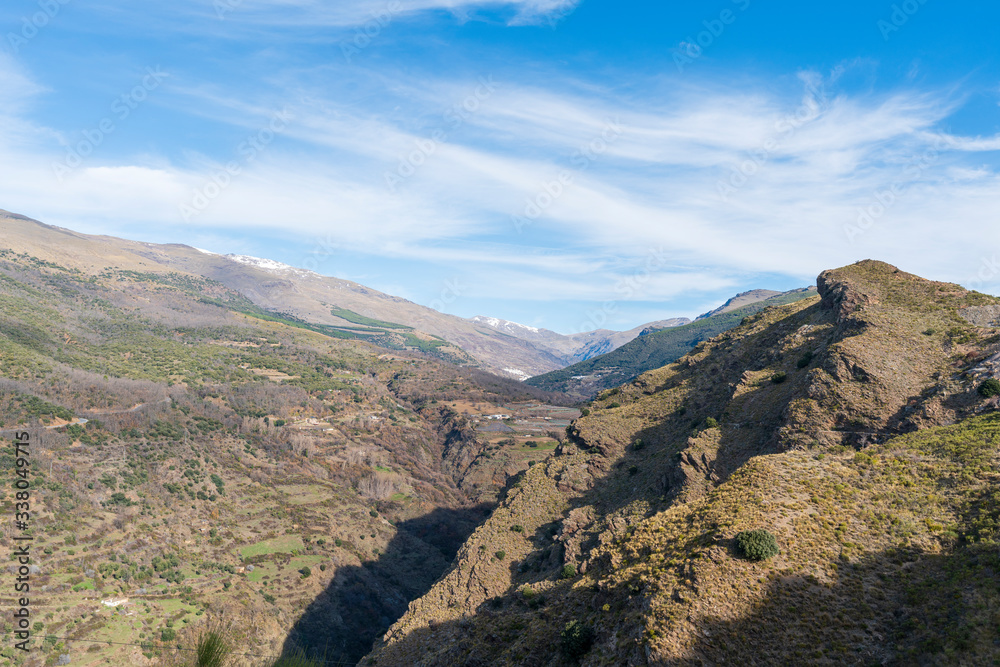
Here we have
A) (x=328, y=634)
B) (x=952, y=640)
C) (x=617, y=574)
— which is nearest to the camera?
(x=952, y=640)

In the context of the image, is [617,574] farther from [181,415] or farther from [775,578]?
[181,415]

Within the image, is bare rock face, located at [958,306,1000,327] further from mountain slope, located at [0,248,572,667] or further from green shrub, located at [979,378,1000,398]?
mountain slope, located at [0,248,572,667]

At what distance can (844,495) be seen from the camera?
2645 centimetres

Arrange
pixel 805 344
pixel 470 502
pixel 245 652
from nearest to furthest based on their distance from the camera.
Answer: pixel 805 344 < pixel 245 652 < pixel 470 502

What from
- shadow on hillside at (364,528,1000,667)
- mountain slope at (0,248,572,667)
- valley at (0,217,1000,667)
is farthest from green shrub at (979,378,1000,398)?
mountain slope at (0,248,572,667)

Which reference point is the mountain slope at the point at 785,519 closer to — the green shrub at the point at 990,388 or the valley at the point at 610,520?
the valley at the point at 610,520

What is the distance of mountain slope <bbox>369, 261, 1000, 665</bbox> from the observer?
65.6 ft

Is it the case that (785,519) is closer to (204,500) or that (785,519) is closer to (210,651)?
(210,651)

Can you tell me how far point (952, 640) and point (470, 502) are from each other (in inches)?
5368

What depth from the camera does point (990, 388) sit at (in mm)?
31625

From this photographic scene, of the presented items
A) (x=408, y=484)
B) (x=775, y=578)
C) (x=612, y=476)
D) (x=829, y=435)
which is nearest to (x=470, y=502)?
(x=408, y=484)

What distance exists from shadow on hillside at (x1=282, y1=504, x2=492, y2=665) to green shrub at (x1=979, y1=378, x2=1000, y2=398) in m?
69.5

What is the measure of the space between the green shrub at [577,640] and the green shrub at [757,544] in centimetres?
864

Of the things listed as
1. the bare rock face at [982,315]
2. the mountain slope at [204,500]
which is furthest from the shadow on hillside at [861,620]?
the mountain slope at [204,500]
